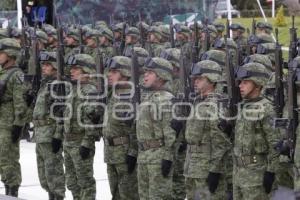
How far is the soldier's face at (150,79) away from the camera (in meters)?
9.29

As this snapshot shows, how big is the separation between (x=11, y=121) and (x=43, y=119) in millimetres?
719

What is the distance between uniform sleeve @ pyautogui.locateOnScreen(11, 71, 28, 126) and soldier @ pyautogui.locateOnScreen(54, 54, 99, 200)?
3.61ft

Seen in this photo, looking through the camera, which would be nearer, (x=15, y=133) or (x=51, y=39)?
(x=15, y=133)

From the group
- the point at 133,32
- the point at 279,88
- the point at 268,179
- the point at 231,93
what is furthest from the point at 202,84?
the point at 133,32

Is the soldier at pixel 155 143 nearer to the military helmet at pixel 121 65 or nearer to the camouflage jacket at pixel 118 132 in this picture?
the camouflage jacket at pixel 118 132

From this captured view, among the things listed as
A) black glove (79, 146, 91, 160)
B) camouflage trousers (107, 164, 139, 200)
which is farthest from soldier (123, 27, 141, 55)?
camouflage trousers (107, 164, 139, 200)

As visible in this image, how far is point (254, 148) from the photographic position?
8219 mm

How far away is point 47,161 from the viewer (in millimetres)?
10727

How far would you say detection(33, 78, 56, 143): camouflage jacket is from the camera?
424 inches

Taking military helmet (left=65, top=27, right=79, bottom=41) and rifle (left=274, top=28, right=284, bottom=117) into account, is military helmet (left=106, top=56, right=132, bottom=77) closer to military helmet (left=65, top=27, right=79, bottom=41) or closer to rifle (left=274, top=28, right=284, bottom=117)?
rifle (left=274, top=28, right=284, bottom=117)

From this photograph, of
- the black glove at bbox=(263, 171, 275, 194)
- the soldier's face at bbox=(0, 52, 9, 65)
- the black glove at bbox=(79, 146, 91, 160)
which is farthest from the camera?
the soldier's face at bbox=(0, 52, 9, 65)

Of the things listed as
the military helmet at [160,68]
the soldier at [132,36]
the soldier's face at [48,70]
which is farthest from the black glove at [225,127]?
the soldier at [132,36]

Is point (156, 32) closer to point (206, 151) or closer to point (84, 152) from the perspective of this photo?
point (84, 152)

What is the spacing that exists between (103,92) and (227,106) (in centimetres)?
198
